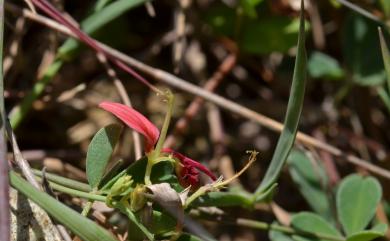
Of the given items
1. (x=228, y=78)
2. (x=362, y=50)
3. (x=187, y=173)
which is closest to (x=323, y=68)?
(x=362, y=50)

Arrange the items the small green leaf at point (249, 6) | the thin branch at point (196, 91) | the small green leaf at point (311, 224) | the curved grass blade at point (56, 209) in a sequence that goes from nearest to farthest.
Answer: the curved grass blade at point (56, 209) → the small green leaf at point (311, 224) → the thin branch at point (196, 91) → the small green leaf at point (249, 6)

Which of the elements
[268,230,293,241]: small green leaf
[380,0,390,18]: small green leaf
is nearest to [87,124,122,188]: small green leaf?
[268,230,293,241]: small green leaf

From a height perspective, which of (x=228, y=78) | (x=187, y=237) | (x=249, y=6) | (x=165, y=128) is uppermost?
(x=249, y=6)

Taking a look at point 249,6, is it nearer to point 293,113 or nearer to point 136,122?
point 293,113

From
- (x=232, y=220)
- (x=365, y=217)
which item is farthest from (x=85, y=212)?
(x=365, y=217)

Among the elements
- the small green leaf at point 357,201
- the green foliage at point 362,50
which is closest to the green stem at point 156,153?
the small green leaf at point 357,201

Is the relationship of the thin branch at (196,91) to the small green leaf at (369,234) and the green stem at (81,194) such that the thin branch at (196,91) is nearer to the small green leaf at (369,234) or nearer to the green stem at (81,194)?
the small green leaf at (369,234)
